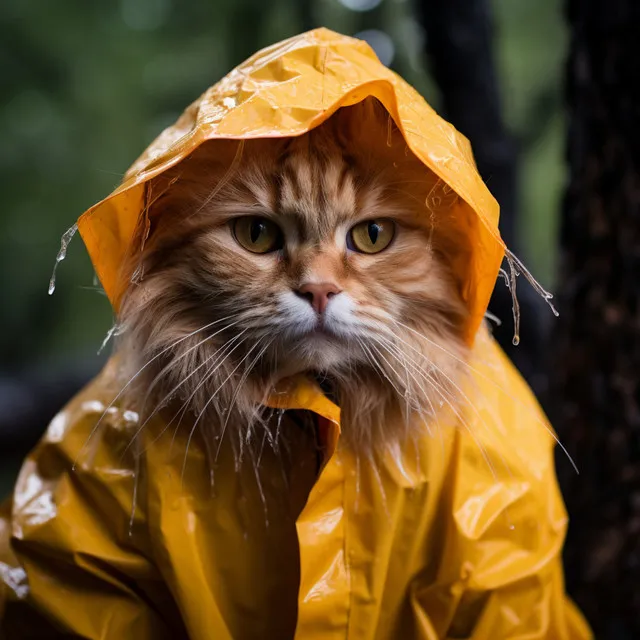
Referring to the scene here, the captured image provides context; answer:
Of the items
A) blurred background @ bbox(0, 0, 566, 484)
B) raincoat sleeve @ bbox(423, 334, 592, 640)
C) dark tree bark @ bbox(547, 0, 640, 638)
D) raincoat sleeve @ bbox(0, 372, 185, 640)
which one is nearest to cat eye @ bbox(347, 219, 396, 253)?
raincoat sleeve @ bbox(423, 334, 592, 640)

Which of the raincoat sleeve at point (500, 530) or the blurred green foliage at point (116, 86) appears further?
the blurred green foliage at point (116, 86)

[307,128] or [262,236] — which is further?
[262,236]

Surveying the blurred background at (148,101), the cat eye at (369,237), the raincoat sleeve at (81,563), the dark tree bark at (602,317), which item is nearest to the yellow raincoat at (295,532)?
the raincoat sleeve at (81,563)

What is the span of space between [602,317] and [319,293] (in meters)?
0.85

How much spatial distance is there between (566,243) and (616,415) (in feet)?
1.28

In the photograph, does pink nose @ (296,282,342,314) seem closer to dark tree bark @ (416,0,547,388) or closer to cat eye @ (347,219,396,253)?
cat eye @ (347,219,396,253)

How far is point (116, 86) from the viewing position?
318cm

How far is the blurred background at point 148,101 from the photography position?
171 cm

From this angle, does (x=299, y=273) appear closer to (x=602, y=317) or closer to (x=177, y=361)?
(x=177, y=361)

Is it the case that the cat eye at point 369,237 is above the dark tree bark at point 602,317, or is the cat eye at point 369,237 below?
above

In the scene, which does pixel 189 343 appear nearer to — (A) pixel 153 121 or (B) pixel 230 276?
(B) pixel 230 276

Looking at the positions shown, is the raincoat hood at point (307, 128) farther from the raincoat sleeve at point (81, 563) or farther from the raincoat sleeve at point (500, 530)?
the raincoat sleeve at point (81, 563)

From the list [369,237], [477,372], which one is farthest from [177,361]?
[477,372]

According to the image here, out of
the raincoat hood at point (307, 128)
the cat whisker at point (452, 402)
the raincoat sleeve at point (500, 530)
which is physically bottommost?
the raincoat sleeve at point (500, 530)
